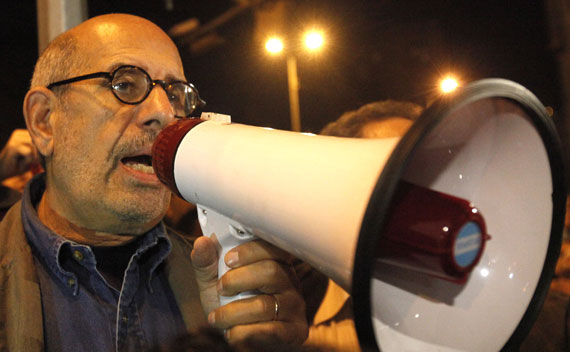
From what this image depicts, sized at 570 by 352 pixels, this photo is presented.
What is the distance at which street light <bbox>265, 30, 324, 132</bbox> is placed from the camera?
4262 millimetres

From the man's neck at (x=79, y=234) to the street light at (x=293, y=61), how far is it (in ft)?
10.1

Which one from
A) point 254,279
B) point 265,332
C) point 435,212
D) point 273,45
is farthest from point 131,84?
point 273,45

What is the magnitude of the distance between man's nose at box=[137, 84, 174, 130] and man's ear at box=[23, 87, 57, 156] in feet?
1.17

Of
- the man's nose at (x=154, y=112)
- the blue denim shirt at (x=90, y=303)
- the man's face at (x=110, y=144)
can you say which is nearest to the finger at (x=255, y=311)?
the blue denim shirt at (x=90, y=303)

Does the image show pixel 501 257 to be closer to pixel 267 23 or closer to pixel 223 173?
pixel 223 173

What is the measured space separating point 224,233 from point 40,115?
3.05 feet

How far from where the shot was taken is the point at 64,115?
4.58 ft

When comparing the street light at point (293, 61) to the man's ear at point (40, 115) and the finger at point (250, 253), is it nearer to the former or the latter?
the man's ear at point (40, 115)

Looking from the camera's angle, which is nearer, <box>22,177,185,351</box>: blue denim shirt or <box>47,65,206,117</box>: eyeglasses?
<box>22,177,185,351</box>: blue denim shirt

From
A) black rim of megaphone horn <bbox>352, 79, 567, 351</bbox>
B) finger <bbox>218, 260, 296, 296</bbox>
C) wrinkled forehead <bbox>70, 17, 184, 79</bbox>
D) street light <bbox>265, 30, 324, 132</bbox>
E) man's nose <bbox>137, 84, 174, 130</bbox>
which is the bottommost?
finger <bbox>218, 260, 296, 296</bbox>

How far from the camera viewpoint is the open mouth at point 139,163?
134cm

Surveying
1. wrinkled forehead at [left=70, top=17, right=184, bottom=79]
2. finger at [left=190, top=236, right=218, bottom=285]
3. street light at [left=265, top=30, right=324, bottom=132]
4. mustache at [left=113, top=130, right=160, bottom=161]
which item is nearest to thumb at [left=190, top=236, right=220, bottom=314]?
finger at [left=190, top=236, right=218, bottom=285]

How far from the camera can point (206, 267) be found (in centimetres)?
110

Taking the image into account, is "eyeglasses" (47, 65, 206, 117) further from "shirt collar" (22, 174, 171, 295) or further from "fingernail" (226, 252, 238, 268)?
"fingernail" (226, 252, 238, 268)
